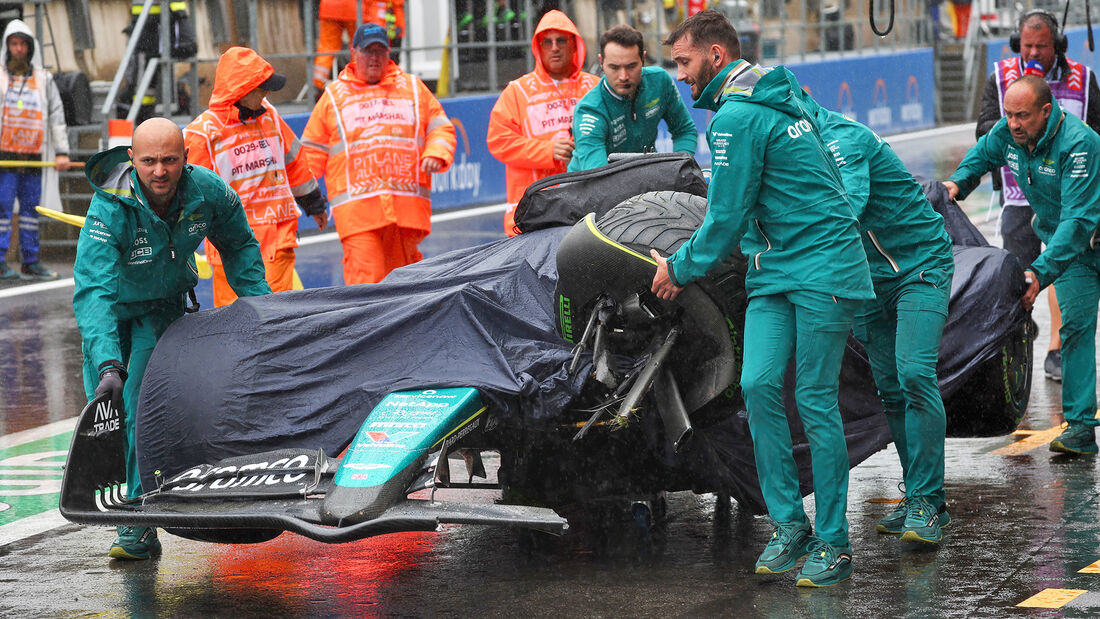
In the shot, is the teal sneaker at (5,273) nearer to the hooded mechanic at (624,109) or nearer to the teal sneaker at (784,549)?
the hooded mechanic at (624,109)

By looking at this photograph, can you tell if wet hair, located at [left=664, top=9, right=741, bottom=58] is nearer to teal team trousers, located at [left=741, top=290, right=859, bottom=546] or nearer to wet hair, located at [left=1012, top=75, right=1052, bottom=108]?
teal team trousers, located at [left=741, top=290, right=859, bottom=546]

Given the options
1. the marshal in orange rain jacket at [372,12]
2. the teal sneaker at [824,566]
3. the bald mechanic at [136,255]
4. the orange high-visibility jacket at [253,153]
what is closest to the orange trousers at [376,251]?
the orange high-visibility jacket at [253,153]

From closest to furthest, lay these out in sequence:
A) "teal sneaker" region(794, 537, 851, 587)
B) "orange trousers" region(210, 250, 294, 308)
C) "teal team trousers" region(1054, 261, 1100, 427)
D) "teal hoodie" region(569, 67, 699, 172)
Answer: "teal sneaker" region(794, 537, 851, 587)
"teal team trousers" region(1054, 261, 1100, 427)
"teal hoodie" region(569, 67, 699, 172)
"orange trousers" region(210, 250, 294, 308)

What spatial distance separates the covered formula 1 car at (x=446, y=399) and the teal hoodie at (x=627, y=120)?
2224 mm

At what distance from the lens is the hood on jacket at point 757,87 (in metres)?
5.66

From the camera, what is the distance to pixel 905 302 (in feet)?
20.7

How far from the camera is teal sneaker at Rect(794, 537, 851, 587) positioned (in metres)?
5.59

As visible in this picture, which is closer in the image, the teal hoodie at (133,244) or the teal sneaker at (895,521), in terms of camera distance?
the teal hoodie at (133,244)

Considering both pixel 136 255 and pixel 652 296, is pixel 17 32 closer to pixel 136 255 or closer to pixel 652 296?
pixel 136 255

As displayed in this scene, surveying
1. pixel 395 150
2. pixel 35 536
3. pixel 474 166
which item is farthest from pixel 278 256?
pixel 474 166

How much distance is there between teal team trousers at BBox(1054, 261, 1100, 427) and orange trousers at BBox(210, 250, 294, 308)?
4.32m

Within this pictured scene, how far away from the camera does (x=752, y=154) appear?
18.4ft

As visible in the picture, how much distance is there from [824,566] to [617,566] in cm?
82

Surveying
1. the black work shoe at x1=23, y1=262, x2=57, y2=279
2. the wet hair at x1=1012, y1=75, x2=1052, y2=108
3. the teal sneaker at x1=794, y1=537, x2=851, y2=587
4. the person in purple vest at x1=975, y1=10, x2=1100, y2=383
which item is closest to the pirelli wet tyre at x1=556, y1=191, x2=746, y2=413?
the teal sneaker at x1=794, y1=537, x2=851, y2=587
